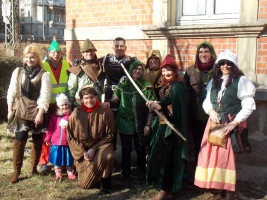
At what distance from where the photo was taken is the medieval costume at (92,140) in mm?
4590

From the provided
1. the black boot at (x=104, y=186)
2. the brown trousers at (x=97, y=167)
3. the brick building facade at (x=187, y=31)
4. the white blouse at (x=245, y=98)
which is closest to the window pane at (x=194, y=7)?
the brick building facade at (x=187, y=31)

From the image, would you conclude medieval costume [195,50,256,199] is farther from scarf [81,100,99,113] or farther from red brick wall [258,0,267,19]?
scarf [81,100,99,113]

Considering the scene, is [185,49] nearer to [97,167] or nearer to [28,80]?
[97,167]

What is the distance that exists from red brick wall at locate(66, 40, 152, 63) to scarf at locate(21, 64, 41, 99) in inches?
66.3

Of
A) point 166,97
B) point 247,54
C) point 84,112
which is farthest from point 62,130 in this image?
point 247,54

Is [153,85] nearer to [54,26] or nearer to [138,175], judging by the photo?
[138,175]

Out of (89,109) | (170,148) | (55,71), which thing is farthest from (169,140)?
(55,71)

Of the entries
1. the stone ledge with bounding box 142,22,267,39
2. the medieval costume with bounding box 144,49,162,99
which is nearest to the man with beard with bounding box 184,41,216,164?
the medieval costume with bounding box 144,49,162,99

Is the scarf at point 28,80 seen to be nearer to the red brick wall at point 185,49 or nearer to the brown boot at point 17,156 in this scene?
the brown boot at point 17,156

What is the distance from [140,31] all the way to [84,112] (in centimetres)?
191

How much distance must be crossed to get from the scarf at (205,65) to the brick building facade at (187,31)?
66 centimetres

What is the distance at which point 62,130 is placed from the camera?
5059 mm

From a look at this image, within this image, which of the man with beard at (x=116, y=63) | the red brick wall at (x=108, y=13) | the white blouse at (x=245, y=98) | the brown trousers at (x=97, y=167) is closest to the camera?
the white blouse at (x=245, y=98)

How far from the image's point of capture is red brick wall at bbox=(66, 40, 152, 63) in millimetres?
5781
